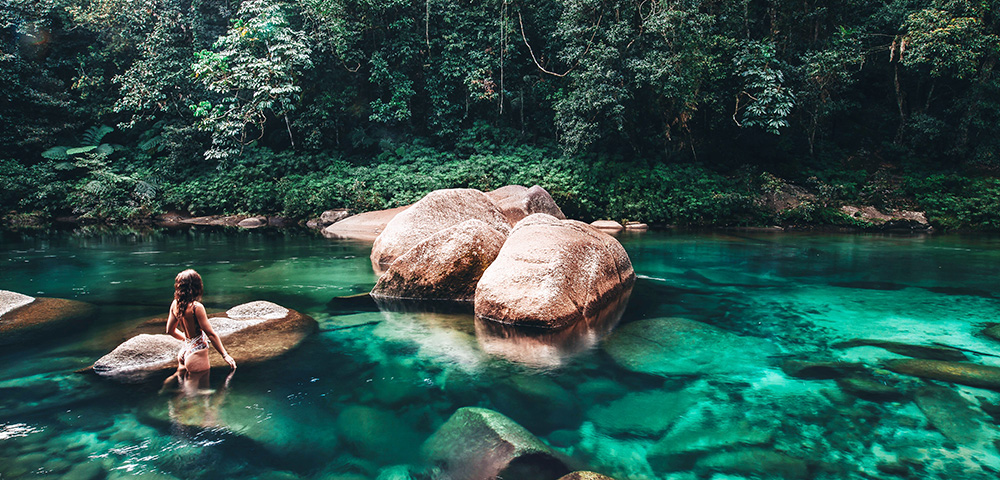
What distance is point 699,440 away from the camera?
3.68 m

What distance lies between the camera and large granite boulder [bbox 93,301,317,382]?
4730mm

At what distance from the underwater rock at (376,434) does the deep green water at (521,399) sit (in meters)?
0.02

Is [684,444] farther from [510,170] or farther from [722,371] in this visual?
[510,170]

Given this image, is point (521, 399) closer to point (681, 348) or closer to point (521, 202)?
point (681, 348)

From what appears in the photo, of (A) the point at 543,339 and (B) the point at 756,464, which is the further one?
(A) the point at 543,339

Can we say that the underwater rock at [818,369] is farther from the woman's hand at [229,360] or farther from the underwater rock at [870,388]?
the woman's hand at [229,360]

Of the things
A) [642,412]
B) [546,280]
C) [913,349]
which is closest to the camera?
[642,412]

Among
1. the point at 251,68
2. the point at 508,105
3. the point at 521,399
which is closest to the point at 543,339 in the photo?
the point at 521,399

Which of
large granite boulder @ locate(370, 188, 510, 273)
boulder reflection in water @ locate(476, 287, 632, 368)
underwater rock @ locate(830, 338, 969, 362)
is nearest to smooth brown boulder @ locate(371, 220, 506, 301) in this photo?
boulder reflection in water @ locate(476, 287, 632, 368)

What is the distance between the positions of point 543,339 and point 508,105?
17.2 m

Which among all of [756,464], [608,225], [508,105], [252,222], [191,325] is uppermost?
[508,105]

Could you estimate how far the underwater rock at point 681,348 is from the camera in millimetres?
4992

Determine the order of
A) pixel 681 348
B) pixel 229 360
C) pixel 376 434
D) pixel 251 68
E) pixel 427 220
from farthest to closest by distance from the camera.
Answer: pixel 251 68, pixel 427 220, pixel 681 348, pixel 229 360, pixel 376 434

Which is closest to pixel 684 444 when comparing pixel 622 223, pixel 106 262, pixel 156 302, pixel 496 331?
pixel 496 331
